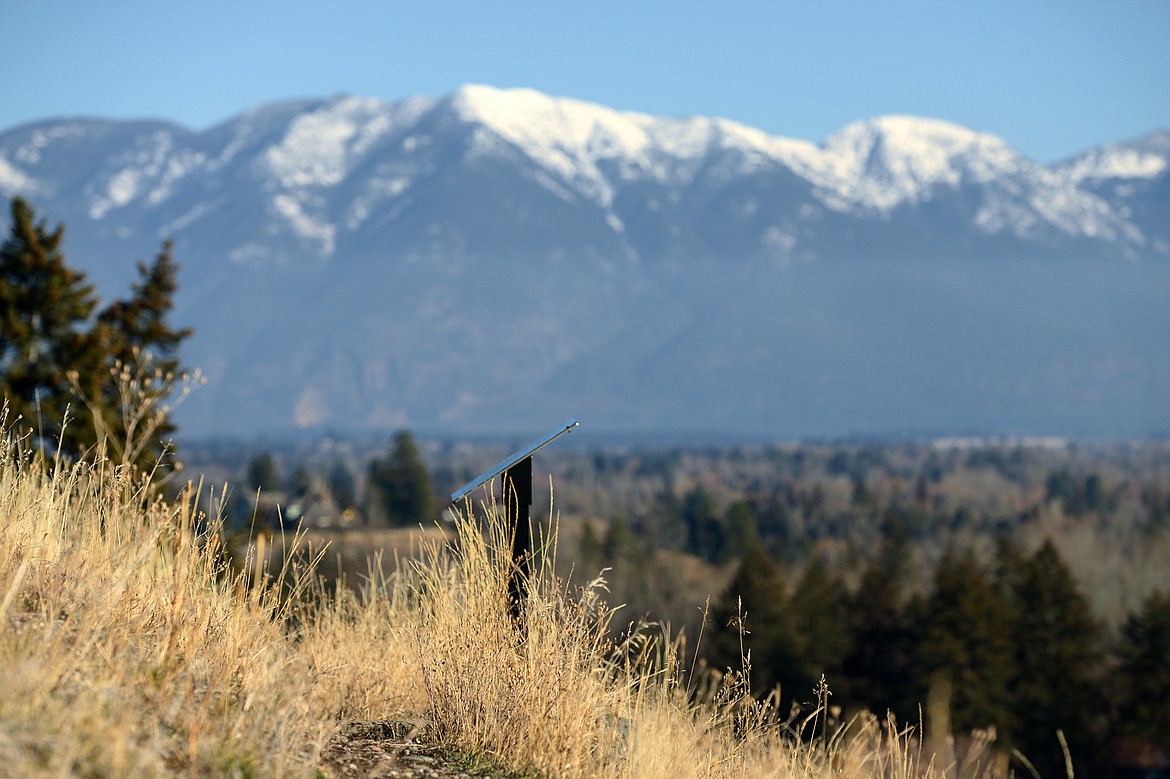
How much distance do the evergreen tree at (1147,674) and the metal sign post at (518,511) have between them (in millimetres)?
37518

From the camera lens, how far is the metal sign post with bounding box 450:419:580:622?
617 cm

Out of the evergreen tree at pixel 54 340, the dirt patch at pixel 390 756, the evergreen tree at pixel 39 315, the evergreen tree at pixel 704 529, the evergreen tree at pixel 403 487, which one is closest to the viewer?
the dirt patch at pixel 390 756

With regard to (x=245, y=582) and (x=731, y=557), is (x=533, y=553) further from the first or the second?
(x=731, y=557)

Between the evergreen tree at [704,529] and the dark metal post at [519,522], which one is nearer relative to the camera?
the dark metal post at [519,522]

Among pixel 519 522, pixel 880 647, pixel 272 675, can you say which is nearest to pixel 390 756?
pixel 272 675

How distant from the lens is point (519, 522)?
6418 mm

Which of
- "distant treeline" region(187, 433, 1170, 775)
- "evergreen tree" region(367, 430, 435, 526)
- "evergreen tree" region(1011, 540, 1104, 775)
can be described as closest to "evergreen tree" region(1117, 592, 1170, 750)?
"distant treeline" region(187, 433, 1170, 775)

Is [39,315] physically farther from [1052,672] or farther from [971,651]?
[1052,672]

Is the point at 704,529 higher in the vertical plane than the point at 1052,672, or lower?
lower

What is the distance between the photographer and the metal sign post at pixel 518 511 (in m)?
6.17

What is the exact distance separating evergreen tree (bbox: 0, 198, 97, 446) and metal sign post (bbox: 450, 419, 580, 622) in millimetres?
17840

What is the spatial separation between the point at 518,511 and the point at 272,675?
1922mm

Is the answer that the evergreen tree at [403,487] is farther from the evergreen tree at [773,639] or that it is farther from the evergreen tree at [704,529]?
the evergreen tree at [773,639]

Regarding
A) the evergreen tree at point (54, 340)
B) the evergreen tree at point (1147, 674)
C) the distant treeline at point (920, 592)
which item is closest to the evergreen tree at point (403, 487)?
the distant treeline at point (920, 592)
